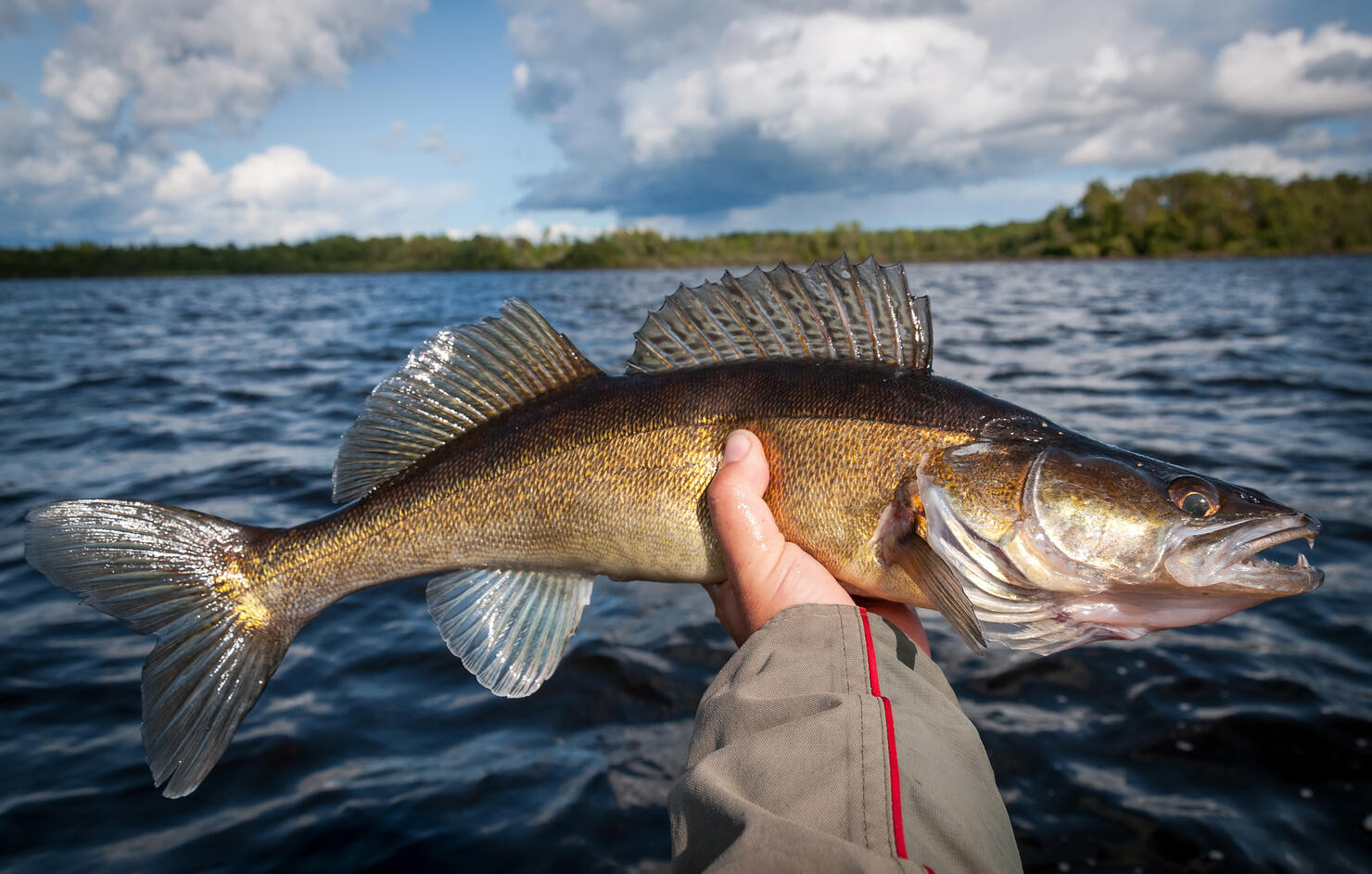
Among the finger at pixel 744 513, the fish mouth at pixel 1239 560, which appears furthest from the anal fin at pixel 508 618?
the fish mouth at pixel 1239 560

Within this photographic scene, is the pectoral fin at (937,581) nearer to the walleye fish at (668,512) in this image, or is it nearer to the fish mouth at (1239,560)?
the walleye fish at (668,512)

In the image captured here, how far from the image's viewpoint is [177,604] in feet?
7.95

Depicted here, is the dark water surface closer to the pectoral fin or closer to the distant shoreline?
the pectoral fin

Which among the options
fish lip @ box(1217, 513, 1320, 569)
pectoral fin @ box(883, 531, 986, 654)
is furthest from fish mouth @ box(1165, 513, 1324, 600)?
pectoral fin @ box(883, 531, 986, 654)

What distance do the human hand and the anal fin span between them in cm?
62

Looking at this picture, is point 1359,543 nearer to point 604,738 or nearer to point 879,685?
point 604,738

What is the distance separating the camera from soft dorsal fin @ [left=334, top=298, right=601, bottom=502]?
273 cm

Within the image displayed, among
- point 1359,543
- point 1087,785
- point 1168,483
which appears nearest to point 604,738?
point 1087,785

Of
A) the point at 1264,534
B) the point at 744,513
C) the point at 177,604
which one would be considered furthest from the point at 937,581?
the point at 177,604

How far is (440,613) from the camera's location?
2.71 metres

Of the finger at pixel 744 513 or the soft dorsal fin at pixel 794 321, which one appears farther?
the soft dorsal fin at pixel 794 321

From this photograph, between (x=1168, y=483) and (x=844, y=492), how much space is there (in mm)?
903

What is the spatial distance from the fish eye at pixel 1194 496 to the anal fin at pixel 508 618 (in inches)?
71.9

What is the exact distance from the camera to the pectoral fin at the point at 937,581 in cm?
211
